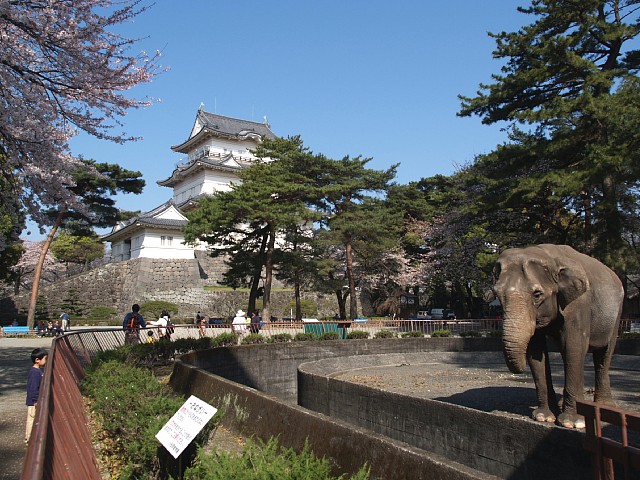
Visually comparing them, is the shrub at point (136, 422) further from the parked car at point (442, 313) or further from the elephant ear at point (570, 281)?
the parked car at point (442, 313)

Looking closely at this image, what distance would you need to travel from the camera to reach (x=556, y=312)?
20.7ft

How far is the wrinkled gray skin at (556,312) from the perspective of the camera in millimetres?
6043

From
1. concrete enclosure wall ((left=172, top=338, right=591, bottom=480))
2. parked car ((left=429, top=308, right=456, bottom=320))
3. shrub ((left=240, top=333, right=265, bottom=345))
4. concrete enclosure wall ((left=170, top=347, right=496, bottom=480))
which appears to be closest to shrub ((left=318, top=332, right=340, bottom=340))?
shrub ((left=240, top=333, right=265, bottom=345))

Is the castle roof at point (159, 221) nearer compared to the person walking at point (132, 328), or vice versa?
the person walking at point (132, 328)

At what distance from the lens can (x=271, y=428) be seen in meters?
5.98

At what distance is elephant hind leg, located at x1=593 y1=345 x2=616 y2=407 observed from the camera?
679 centimetres

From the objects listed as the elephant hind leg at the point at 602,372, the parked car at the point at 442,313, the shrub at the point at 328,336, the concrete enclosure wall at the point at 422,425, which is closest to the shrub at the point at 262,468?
the concrete enclosure wall at the point at 422,425

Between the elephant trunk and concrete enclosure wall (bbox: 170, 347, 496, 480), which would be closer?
concrete enclosure wall (bbox: 170, 347, 496, 480)

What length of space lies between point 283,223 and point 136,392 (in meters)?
21.5

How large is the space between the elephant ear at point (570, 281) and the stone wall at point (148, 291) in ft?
124

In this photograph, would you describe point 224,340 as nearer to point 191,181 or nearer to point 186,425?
point 186,425

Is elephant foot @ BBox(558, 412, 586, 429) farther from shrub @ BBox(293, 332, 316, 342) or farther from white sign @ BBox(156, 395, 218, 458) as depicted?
shrub @ BBox(293, 332, 316, 342)

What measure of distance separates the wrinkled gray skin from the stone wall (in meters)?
37.4

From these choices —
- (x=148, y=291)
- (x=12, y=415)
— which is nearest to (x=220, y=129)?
(x=148, y=291)
